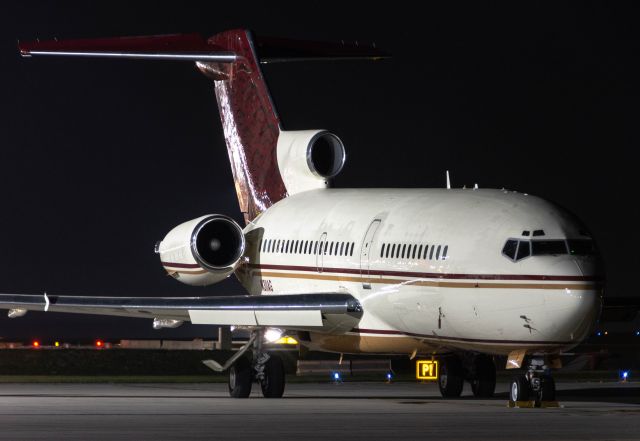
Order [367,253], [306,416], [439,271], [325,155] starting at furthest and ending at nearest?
1. [325,155]
2. [367,253]
3. [439,271]
4. [306,416]

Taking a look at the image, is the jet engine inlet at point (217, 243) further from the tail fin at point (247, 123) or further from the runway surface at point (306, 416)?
the tail fin at point (247, 123)

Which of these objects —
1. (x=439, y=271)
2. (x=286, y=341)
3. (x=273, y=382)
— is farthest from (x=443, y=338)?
(x=286, y=341)

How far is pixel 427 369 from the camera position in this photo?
27844 millimetres

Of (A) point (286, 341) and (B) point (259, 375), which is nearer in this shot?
(B) point (259, 375)

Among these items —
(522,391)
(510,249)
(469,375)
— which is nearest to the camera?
(522,391)

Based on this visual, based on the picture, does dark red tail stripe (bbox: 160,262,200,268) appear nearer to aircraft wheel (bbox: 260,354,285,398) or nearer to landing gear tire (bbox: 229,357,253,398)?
landing gear tire (bbox: 229,357,253,398)

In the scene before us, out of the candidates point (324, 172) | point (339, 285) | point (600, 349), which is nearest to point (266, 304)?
point (339, 285)

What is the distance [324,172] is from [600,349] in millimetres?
13695

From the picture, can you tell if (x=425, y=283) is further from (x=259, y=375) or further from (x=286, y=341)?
(x=286, y=341)

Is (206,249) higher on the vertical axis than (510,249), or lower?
lower

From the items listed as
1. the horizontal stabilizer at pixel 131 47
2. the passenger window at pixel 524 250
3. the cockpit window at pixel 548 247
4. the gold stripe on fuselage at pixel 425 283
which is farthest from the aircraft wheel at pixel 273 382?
the horizontal stabilizer at pixel 131 47

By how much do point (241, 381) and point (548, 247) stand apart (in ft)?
24.2

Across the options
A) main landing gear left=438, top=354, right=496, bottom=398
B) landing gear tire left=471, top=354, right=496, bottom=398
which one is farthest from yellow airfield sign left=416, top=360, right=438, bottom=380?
landing gear tire left=471, top=354, right=496, bottom=398

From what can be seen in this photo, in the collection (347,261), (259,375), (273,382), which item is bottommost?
(273,382)
